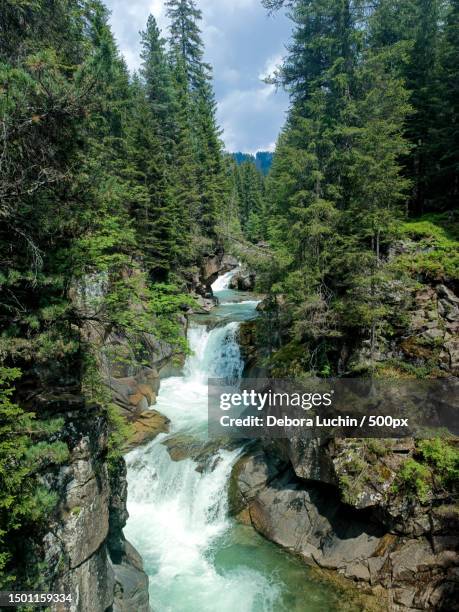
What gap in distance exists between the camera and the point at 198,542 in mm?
11547

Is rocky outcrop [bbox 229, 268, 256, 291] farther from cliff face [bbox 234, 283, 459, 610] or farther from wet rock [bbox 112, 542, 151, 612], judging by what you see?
wet rock [bbox 112, 542, 151, 612]

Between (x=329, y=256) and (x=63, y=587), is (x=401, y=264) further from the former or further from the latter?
(x=63, y=587)

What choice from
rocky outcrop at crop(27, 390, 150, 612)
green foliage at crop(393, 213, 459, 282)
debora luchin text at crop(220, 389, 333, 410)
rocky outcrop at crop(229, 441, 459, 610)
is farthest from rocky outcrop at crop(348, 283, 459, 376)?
rocky outcrop at crop(27, 390, 150, 612)

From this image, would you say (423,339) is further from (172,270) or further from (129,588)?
(172,270)

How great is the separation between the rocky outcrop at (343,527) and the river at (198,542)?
62cm

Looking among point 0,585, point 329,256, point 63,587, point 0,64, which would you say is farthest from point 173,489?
point 0,64

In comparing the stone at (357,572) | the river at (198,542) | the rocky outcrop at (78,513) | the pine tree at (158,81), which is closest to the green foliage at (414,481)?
the stone at (357,572)

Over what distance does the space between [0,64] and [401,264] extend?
1207 cm

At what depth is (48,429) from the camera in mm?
5496

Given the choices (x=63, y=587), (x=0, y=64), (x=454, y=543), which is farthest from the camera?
(x=454, y=543)

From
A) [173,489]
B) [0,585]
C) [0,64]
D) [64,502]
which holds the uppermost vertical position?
[0,64]

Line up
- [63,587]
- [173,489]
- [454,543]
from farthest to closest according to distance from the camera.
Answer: [173,489] → [454,543] → [63,587]

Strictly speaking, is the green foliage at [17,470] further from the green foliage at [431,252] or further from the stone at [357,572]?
the green foliage at [431,252]

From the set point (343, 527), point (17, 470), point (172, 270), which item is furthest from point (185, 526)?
point (172, 270)
